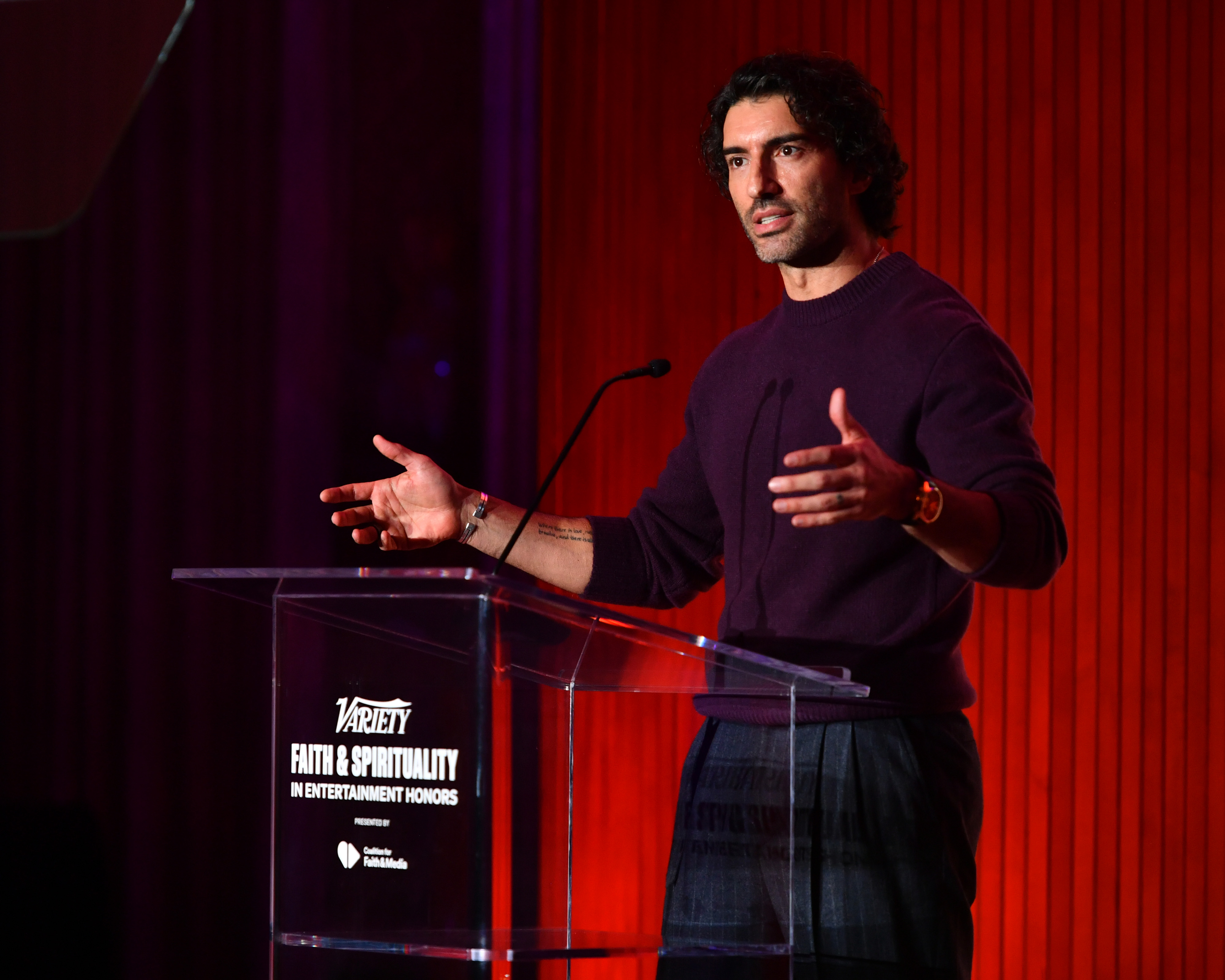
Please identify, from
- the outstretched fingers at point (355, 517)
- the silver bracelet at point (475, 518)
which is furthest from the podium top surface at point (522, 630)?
the silver bracelet at point (475, 518)

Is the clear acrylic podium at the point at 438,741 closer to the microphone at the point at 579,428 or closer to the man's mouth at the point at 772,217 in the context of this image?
the microphone at the point at 579,428

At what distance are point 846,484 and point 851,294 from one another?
23.8 inches

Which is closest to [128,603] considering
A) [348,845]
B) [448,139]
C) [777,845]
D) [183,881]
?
[183,881]

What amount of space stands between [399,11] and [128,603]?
5.26 ft

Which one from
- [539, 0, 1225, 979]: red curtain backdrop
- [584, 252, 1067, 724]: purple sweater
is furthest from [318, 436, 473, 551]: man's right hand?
[539, 0, 1225, 979]: red curtain backdrop

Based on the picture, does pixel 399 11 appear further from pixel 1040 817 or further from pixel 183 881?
pixel 1040 817

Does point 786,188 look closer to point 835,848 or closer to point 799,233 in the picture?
point 799,233

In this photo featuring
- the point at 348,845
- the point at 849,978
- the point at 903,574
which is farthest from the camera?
the point at 903,574

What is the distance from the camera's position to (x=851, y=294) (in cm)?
173

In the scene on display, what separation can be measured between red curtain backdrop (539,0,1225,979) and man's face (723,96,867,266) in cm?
129

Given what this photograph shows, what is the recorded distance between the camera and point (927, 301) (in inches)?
65.2

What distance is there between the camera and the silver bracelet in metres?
1.80

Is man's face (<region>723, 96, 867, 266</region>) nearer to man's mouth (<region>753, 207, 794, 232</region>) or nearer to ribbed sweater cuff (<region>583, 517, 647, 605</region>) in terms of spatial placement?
man's mouth (<region>753, 207, 794, 232</region>)

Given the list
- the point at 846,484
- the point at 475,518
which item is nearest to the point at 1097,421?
the point at 475,518
